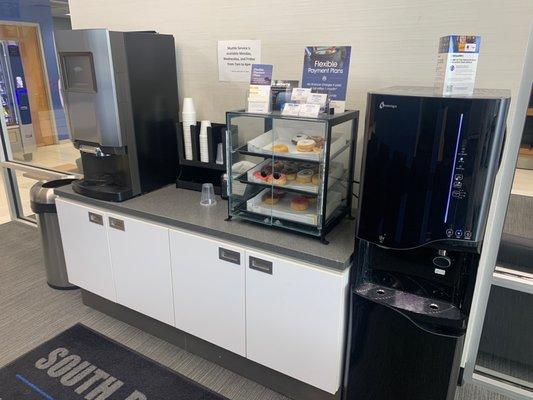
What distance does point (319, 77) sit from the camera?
1629 millimetres

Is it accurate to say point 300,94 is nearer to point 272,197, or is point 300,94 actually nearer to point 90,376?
point 272,197

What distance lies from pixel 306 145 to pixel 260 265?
531 mm

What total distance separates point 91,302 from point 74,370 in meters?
0.57

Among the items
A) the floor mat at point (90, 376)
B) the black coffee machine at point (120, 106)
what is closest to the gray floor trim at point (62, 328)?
the floor mat at point (90, 376)

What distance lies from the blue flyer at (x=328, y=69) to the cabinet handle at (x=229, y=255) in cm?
77

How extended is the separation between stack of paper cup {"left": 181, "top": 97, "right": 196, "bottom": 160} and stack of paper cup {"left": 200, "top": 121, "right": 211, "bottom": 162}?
8cm

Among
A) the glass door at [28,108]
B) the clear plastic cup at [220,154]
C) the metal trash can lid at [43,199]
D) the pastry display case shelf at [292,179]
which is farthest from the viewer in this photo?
the glass door at [28,108]

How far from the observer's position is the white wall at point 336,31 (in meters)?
1.51

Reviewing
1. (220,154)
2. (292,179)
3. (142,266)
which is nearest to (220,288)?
(142,266)

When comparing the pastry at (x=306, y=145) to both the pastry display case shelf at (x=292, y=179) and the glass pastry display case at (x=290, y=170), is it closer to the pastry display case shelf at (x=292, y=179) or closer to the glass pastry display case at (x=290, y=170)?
the glass pastry display case at (x=290, y=170)

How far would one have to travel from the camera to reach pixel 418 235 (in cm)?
129

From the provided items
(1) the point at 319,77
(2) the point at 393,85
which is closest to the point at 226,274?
(1) the point at 319,77

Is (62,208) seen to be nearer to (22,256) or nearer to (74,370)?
(74,370)

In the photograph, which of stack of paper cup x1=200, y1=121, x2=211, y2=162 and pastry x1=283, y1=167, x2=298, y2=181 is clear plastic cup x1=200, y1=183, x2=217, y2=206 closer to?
stack of paper cup x1=200, y1=121, x2=211, y2=162
